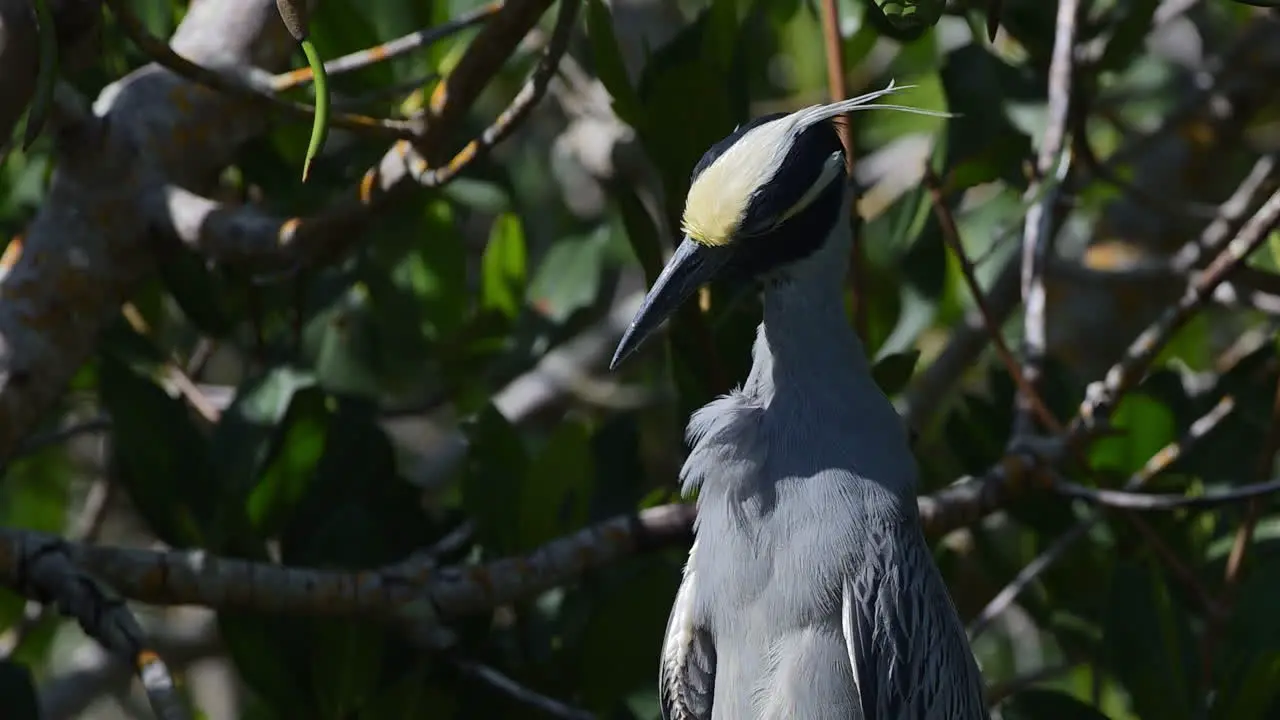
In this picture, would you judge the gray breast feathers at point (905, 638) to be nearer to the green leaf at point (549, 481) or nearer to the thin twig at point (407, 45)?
the green leaf at point (549, 481)

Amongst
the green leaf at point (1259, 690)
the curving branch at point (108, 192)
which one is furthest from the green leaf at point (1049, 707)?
the curving branch at point (108, 192)

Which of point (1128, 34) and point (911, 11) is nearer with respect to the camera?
point (911, 11)

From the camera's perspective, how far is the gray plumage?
228 cm

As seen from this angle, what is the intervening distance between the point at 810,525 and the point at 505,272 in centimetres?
98

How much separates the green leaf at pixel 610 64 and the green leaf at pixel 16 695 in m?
1.25

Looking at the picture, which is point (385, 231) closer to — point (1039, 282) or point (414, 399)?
point (414, 399)

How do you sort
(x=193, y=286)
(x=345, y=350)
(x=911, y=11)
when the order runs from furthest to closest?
1. (x=345, y=350)
2. (x=193, y=286)
3. (x=911, y=11)

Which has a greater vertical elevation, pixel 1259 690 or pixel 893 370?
pixel 893 370

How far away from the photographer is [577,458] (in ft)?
8.10

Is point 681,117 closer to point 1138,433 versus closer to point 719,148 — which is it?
point 719,148

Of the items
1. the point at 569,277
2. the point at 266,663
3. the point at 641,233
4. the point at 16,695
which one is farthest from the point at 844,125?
the point at 16,695

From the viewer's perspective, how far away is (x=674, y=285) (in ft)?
7.04

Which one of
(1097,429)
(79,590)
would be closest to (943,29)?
(1097,429)

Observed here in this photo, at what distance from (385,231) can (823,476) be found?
114cm
